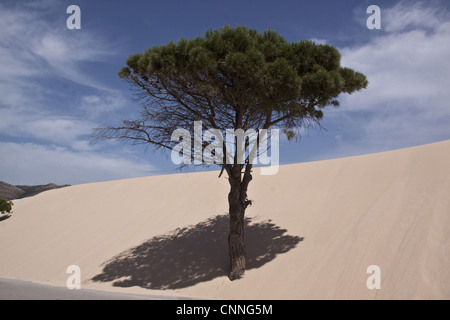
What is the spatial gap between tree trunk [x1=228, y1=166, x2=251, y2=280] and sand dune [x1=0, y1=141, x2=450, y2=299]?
0.38 metres

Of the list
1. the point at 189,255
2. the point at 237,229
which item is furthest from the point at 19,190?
the point at 237,229

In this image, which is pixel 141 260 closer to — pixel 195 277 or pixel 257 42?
pixel 195 277

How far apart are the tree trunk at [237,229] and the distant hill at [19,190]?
60840 mm

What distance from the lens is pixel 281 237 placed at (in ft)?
34.7

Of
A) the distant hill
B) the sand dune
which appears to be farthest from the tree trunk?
the distant hill

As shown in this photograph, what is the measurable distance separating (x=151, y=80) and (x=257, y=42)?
3.35 metres

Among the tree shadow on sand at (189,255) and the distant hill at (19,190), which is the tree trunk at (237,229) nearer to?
the tree shadow on sand at (189,255)

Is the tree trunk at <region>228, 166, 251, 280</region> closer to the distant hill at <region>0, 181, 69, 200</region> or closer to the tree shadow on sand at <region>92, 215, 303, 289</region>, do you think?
the tree shadow on sand at <region>92, 215, 303, 289</region>

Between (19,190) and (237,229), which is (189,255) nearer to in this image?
(237,229)

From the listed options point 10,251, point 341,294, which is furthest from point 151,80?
point 10,251

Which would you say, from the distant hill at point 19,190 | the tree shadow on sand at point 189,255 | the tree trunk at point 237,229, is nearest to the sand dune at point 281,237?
the tree shadow on sand at point 189,255

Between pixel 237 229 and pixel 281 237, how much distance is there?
1983 millimetres

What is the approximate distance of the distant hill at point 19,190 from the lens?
6088cm

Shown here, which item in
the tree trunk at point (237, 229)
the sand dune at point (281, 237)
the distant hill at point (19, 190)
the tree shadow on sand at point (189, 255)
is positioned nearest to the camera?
the sand dune at point (281, 237)
